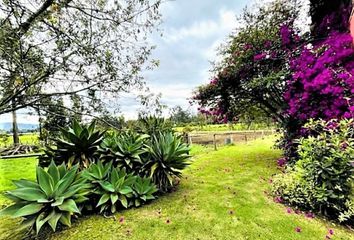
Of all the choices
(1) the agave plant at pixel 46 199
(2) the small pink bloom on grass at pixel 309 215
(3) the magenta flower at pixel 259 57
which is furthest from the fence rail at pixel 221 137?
(1) the agave plant at pixel 46 199

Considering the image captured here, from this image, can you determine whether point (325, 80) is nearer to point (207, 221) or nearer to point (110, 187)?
point (207, 221)

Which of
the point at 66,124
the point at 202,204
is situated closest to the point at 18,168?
the point at 66,124

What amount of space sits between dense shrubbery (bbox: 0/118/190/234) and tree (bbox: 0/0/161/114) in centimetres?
88

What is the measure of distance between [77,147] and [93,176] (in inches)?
28.9

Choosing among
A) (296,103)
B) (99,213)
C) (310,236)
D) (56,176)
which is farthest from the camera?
(296,103)

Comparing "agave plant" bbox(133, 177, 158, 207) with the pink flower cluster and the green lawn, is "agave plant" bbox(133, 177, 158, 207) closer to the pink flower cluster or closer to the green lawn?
the green lawn

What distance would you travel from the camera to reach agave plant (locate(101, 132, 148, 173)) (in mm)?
4234

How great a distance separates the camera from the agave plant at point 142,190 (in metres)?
3.81

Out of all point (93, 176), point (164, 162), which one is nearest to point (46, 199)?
point (93, 176)

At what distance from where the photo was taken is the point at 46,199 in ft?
9.88

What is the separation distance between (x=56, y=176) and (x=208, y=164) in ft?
15.3

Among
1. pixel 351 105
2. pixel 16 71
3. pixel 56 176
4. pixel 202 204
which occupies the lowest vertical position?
pixel 202 204

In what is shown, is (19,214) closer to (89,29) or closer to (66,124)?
(66,124)

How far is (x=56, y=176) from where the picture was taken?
326 cm
